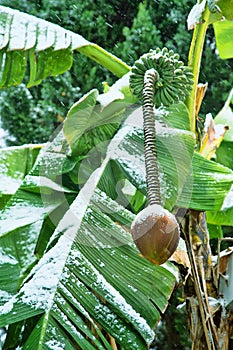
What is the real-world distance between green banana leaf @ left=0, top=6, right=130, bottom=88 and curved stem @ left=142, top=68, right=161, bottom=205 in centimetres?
37

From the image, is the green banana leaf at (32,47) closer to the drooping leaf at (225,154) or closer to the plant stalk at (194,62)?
the plant stalk at (194,62)

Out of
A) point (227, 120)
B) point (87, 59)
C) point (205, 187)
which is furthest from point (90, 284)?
point (87, 59)

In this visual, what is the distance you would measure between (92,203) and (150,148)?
340mm

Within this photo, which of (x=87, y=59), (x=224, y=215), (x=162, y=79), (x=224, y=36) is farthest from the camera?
(x=87, y=59)

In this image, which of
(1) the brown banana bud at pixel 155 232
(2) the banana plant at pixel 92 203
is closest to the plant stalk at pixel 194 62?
(2) the banana plant at pixel 92 203

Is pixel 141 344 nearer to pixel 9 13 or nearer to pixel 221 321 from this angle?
pixel 221 321

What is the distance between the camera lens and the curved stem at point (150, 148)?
0.50m

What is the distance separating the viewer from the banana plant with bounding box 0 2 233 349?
761 millimetres

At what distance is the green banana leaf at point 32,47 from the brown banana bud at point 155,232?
48 centimetres

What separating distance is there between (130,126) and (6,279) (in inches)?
12.6

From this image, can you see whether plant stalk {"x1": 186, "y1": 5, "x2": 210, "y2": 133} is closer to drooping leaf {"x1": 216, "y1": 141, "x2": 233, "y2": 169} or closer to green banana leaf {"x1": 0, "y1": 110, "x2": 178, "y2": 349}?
green banana leaf {"x1": 0, "y1": 110, "x2": 178, "y2": 349}

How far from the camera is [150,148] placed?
53cm

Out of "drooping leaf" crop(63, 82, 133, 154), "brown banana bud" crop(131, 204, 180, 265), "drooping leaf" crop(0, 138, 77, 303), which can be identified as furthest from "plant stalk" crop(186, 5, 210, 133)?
"brown banana bud" crop(131, 204, 180, 265)

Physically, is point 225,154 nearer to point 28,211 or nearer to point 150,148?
point 28,211
